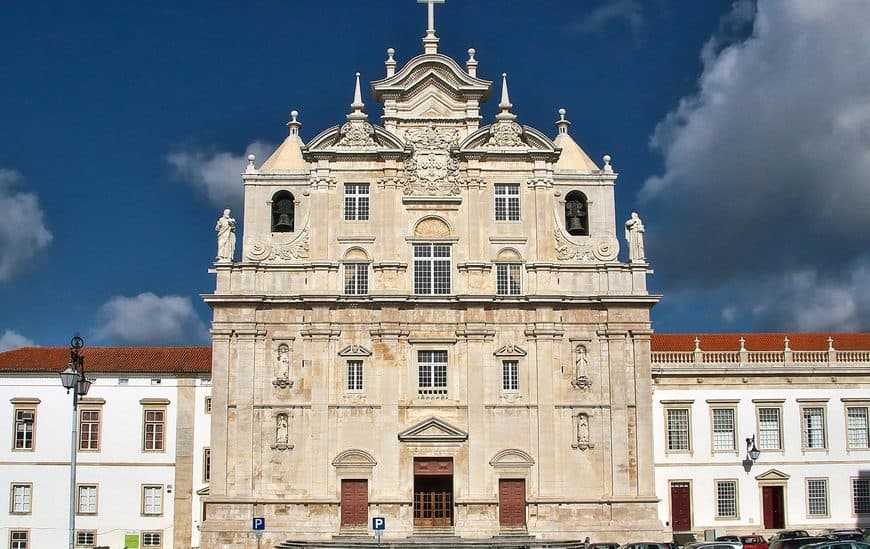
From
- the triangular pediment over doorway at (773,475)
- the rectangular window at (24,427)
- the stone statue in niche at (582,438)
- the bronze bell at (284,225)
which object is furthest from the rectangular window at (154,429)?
the triangular pediment over doorway at (773,475)

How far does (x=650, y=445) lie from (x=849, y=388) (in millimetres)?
10166

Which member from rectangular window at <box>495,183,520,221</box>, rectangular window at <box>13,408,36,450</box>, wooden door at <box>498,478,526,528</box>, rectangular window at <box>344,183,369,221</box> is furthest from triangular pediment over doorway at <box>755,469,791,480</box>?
rectangular window at <box>13,408,36,450</box>

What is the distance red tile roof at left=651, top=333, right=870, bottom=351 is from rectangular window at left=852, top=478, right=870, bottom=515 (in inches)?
253

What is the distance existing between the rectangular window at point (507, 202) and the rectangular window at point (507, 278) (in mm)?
2019

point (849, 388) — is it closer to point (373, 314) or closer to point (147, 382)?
point (373, 314)

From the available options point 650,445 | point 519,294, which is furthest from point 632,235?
point 650,445

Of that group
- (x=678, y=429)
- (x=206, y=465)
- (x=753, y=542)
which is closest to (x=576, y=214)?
(x=678, y=429)

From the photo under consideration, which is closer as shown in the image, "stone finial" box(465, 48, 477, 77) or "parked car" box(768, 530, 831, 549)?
"parked car" box(768, 530, 831, 549)

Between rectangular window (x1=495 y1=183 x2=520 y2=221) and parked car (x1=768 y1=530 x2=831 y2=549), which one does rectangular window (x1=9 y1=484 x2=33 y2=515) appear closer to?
rectangular window (x1=495 y1=183 x2=520 y2=221)

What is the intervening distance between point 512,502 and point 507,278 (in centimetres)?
894

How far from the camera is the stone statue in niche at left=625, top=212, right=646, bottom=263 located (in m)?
44.3

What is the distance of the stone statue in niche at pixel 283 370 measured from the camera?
140 ft

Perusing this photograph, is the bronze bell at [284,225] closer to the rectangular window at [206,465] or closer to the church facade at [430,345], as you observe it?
the church facade at [430,345]

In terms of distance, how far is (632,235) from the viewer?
44594mm
